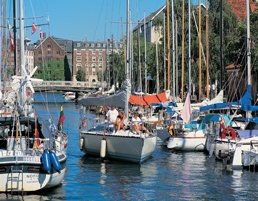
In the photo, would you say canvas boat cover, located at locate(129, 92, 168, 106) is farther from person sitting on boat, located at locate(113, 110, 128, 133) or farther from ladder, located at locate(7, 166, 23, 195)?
ladder, located at locate(7, 166, 23, 195)

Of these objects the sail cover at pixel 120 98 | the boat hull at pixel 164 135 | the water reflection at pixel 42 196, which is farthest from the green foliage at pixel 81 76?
the water reflection at pixel 42 196

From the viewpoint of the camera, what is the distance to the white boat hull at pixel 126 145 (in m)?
30.6

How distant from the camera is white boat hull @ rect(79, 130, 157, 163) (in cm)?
3064

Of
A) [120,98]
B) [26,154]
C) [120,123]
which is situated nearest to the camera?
[26,154]

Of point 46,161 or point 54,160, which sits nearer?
point 46,161

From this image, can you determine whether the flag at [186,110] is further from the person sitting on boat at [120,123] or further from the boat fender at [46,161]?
the boat fender at [46,161]

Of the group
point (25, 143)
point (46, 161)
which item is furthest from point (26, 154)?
point (46, 161)

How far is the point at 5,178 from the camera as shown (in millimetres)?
22344

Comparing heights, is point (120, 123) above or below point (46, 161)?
above

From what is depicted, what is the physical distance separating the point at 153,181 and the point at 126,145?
159 inches

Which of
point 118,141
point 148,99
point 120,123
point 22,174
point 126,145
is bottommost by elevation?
point 22,174

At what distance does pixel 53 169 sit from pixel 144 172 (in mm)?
7254

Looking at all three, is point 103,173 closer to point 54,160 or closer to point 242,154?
point 242,154

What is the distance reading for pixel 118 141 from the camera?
102 ft
